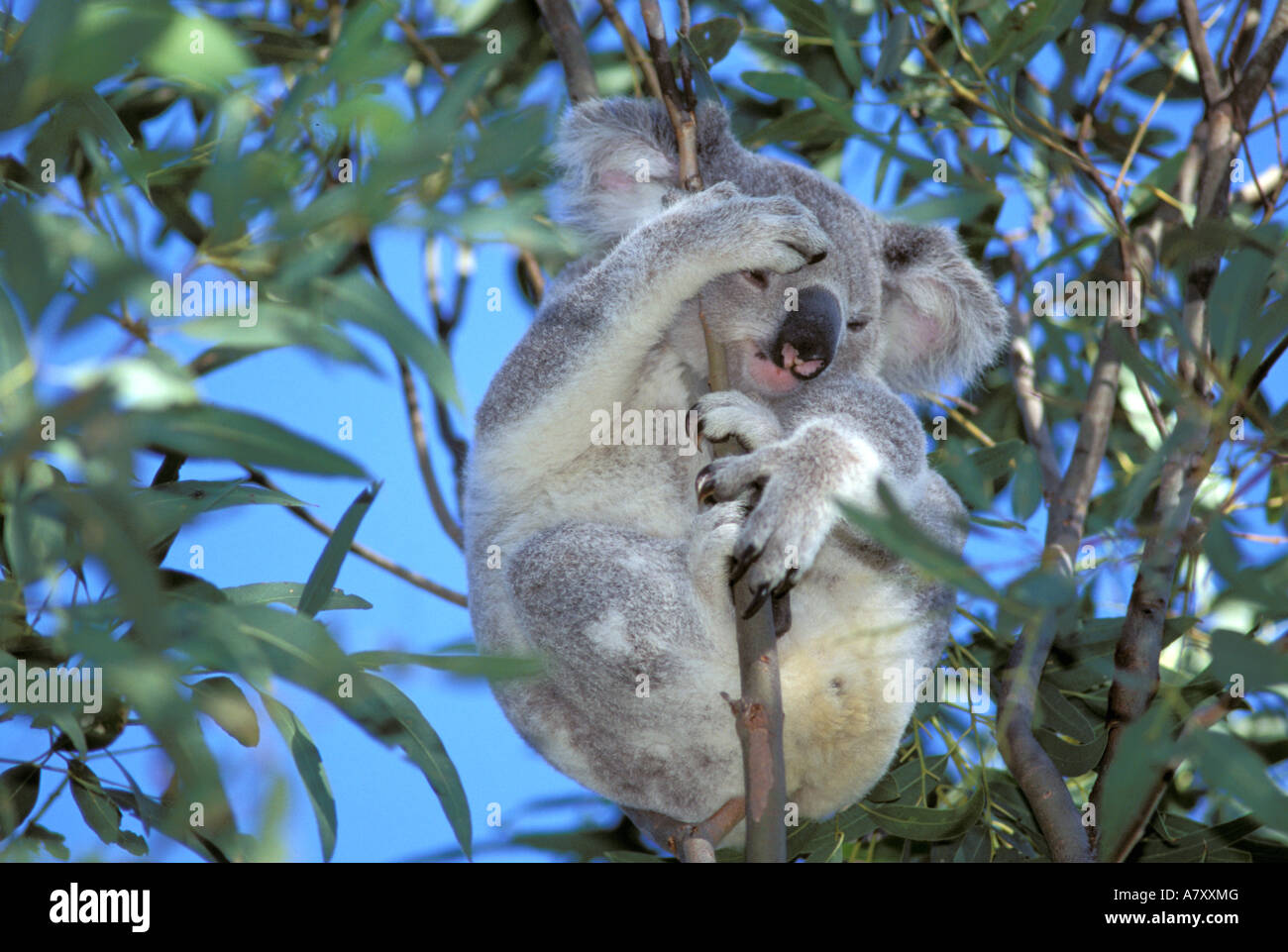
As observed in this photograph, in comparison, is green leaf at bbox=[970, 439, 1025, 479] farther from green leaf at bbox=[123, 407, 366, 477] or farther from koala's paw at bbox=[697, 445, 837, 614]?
green leaf at bbox=[123, 407, 366, 477]

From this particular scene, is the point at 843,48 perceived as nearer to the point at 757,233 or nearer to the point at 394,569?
the point at 757,233

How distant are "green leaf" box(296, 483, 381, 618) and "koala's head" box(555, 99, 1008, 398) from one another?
2.80ft

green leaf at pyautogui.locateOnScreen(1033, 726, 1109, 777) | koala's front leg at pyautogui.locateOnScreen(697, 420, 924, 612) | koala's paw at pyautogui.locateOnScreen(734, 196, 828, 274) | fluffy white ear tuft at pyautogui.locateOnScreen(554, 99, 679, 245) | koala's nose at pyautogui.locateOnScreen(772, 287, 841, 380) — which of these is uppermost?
fluffy white ear tuft at pyautogui.locateOnScreen(554, 99, 679, 245)

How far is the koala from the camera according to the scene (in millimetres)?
2012

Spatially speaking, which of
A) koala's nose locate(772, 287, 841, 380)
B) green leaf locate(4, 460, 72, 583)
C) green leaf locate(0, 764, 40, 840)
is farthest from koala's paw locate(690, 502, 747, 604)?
green leaf locate(0, 764, 40, 840)

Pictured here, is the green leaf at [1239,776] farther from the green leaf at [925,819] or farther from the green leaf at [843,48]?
the green leaf at [843,48]

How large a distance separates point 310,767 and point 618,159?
1352mm

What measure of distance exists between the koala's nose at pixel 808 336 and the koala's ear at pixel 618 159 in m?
0.49

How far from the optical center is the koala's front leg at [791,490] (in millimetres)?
1870

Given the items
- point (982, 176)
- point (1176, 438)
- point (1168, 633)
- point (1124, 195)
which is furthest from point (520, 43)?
point (1176, 438)

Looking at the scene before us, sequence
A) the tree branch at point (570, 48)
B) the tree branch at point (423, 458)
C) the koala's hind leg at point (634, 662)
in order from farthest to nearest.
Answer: the tree branch at point (423, 458) < the tree branch at point (570, 48) < the koala's hind leg at point (634, 662)

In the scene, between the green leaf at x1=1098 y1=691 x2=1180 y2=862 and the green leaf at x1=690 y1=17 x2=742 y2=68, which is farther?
the green leaf at x1=690 y1=17 x2=742 y2=68

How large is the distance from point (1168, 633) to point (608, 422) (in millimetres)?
1099

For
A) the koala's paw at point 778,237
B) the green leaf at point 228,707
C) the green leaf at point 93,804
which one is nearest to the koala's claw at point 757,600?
the koala's paw at point 778,237
